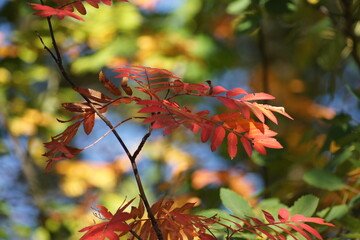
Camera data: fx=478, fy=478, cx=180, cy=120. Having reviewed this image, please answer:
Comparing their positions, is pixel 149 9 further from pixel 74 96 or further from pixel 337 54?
pixel 337 54

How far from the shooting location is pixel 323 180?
2.99 ft

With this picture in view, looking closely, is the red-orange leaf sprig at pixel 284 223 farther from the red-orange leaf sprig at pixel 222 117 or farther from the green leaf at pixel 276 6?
the green leaf at pixel 276 6

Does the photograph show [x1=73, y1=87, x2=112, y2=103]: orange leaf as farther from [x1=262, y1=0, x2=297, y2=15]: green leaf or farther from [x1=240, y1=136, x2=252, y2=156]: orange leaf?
[x1=262, y1=0, x2=297, y2=15]: green leaf

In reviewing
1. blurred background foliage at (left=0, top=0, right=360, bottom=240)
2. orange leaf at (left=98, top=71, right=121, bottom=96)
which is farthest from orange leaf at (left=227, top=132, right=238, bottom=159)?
blurred background foliage at (left=0, top=0, right=360, bottom=240)

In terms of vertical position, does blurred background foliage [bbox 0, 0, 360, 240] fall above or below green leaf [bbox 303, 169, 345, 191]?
below

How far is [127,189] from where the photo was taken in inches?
85.3

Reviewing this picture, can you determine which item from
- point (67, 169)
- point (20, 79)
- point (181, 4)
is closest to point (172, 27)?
point (181, 4)

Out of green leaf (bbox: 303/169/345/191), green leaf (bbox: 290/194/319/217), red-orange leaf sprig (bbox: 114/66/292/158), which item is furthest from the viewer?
green leaf (bbox: 303/169/345/191)

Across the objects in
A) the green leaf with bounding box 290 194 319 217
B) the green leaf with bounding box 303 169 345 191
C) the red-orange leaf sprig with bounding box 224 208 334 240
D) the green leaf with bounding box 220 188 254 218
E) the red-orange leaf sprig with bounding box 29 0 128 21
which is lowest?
the green leaf with bounding box 303 169 345 191

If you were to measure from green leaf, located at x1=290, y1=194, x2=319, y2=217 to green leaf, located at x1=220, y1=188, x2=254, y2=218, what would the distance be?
0.07m

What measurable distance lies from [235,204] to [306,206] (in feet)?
0.37

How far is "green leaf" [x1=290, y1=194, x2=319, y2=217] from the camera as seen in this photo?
74cm

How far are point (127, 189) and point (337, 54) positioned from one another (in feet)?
3.85

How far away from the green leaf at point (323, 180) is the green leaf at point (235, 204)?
0.18 metres
